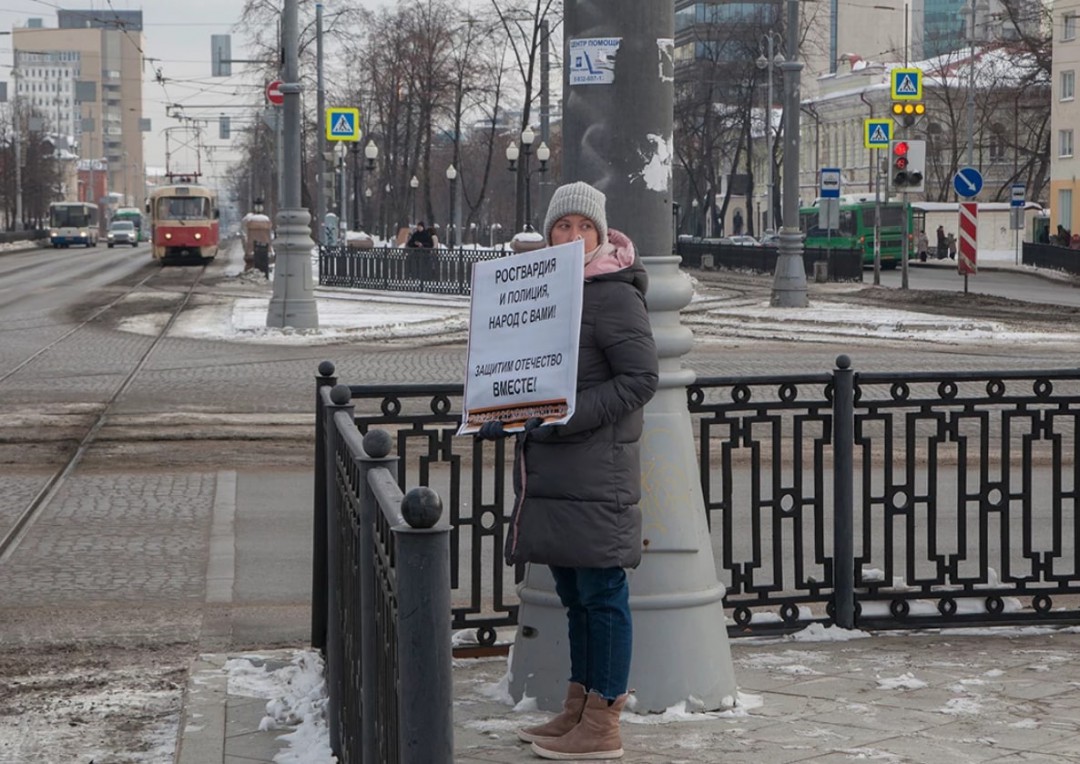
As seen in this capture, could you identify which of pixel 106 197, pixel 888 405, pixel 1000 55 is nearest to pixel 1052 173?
pixel 1000 55

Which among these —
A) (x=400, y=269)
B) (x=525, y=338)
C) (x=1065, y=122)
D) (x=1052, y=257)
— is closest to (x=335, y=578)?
(x=525, y=338)

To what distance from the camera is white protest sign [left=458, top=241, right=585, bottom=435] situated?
4664 mm

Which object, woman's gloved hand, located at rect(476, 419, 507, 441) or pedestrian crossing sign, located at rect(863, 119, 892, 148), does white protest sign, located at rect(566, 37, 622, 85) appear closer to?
woman's gloved hand, located at rect(476, 419, 507, 441)

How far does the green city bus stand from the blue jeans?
193ft

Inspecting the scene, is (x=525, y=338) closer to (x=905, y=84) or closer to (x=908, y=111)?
(x=908, y=111)

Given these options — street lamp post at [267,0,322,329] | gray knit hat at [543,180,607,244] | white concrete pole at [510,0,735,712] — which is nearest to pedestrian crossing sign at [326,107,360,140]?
street lamp post at [267,0,322,329]

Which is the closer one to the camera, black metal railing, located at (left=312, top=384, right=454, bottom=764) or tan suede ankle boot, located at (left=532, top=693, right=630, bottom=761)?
black metal railing, located at (left=312, top=384, right=454, bottom=764)

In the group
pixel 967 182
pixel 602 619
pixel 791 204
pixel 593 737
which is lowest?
pixel 593 737

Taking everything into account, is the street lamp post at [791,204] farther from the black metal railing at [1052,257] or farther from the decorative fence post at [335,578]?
the decorative fence post at [335,578]

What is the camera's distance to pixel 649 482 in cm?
560

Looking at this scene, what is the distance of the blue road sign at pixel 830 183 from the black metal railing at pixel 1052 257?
10940mm

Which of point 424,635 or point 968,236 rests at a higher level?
point 968,236

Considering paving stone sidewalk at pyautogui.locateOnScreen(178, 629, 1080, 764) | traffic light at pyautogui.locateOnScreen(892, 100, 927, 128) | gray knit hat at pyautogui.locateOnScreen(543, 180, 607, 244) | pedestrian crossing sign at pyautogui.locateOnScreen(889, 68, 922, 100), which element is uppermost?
pedestrian crossing sign at pyautogui.locateOnScreen(889, 68, 922, 100)

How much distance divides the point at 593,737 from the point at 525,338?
1166 millimetres
